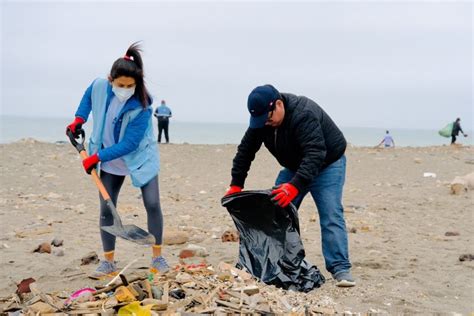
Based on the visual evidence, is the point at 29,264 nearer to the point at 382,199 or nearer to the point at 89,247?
the point at 89,247

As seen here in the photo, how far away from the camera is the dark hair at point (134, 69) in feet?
12.3

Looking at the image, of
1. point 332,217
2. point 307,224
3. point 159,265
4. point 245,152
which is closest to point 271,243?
point 332,217

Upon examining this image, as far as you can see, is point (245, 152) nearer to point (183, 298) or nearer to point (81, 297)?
point (183, 298)

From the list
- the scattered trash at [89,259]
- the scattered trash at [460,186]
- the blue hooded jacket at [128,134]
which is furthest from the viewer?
the scattered trash at [460,186]

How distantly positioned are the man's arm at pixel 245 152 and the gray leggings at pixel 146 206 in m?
0.66

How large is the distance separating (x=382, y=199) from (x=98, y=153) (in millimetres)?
6268

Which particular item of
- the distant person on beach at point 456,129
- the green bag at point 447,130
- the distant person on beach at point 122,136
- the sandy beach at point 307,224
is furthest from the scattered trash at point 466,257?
the green bag at point 447,130

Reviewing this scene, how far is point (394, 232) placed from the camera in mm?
6473

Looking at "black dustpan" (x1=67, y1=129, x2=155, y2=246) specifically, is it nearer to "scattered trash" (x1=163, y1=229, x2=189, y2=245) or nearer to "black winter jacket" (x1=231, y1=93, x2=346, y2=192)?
"black winter jacket" (x1=231, y1=93, x2=346, y2=192)

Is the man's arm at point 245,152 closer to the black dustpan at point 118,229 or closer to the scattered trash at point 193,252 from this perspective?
the black dustpan at point 118,229

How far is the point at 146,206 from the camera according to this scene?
13.1 ft

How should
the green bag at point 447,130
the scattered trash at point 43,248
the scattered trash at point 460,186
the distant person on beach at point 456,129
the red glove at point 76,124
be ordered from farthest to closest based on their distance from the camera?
the green bag at point 447,130 < the distant person on beach at point 456,129 < the scattered trash at point 460,186 < the scattered trash at point 43,248 < the red glove at point 76,124

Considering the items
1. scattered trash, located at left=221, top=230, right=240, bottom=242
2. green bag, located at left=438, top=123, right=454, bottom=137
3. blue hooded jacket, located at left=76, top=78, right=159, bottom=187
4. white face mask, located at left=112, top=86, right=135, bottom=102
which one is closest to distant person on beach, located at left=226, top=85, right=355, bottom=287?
blue hooded jacket, located at left=76, top=78, right=159, bottom=187

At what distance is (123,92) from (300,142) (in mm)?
1306
